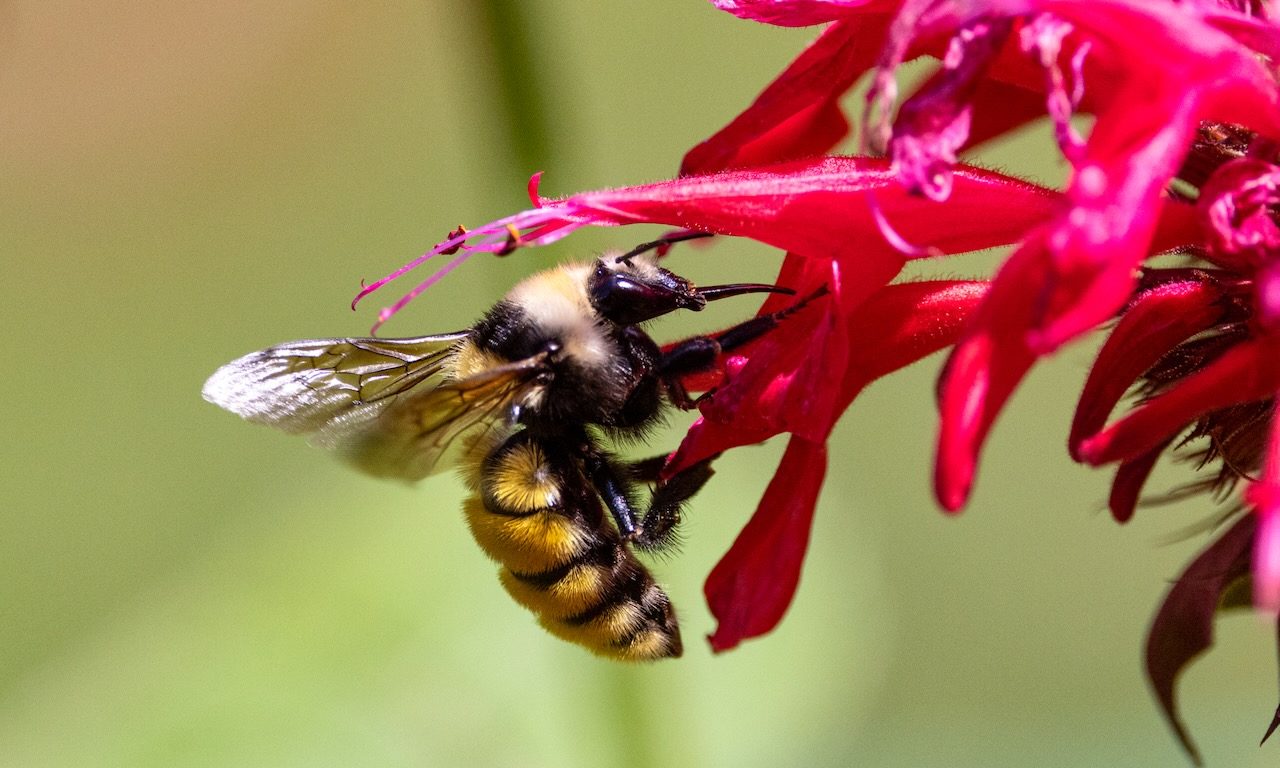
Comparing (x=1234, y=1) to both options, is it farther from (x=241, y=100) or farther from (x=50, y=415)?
(x=241, y=100)

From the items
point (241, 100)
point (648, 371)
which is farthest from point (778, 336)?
point (241, 100)

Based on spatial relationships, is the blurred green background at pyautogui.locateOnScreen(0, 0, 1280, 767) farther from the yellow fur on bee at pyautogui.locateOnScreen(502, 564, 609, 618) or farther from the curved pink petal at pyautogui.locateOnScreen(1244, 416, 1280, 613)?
the curved pink petal at pyautogui.locateOnScreen(1244, 416, 1280, 613)

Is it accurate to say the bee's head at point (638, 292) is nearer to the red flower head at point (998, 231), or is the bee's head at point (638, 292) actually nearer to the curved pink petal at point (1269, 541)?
the red flower head at point (998, 231)

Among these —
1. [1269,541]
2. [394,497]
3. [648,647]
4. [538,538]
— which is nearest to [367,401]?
[538,538]

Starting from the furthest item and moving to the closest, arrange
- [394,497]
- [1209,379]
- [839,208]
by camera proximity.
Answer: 1. [394,497]
2. [839,208]
3. [1209,379]

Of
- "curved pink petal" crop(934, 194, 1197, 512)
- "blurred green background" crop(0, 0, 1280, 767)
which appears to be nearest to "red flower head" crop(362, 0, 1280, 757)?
"curved pink petal" crop(934, 194, 1197, 512)

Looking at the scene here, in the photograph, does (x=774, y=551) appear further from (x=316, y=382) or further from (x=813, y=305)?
(x=316, y=382)

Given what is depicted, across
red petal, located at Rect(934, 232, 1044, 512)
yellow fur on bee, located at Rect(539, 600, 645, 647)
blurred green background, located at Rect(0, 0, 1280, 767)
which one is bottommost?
blurred green background, located at Rect(0, 0, 1280, 767)

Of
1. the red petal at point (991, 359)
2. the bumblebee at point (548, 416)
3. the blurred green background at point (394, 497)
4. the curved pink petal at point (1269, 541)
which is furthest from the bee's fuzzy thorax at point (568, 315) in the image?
the curved pink petal at point (1269, 541)
